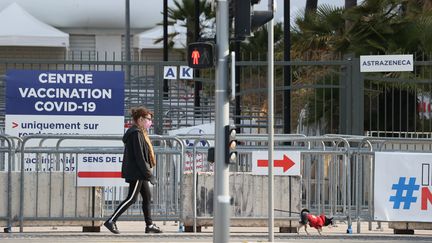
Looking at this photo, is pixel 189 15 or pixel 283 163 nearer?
pixel 283 163

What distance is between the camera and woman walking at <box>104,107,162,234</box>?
14695 mm

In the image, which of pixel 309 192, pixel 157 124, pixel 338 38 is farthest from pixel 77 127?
pixel 338 38

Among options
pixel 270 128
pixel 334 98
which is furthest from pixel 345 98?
pixel 270 128

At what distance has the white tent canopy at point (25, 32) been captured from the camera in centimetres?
4509

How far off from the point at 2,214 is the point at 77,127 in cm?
346

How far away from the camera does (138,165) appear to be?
14.7m

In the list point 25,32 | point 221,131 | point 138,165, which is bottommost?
point 138,165

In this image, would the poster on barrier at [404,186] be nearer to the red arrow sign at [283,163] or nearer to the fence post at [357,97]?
the red arrow sign at [283,163]

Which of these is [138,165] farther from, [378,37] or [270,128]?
[378,37]

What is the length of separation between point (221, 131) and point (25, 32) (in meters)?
34.5

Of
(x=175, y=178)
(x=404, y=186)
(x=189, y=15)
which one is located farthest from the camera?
(x=189, y=15)

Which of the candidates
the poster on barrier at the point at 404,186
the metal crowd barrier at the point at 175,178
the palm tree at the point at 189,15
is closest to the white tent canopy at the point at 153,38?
the palm tree at the point at 189,15

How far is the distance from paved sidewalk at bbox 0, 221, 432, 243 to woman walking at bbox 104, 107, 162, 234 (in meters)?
0.28

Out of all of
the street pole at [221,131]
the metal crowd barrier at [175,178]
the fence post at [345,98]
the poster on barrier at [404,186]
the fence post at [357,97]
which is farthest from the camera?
the fence post at [345,98]
